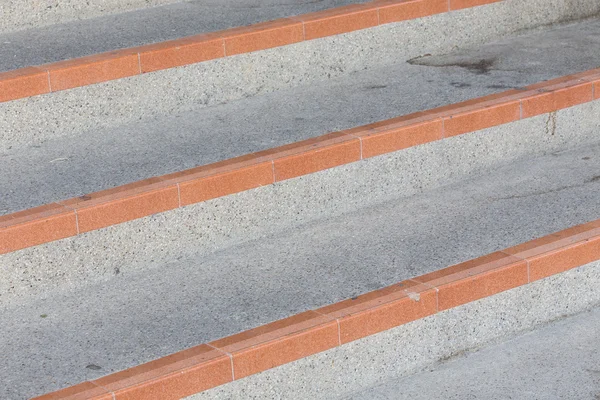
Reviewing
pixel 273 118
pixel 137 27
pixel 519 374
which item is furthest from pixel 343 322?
pixel 137 27

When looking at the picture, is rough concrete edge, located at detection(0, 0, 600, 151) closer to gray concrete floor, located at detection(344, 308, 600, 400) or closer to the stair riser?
the stair riser

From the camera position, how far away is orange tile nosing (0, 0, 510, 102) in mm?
3201

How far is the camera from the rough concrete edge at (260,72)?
10.6 feet

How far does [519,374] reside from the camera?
2.62 metres

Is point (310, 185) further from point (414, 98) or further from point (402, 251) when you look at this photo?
point (414, 98)

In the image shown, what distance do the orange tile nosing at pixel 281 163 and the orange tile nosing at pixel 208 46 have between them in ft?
1.94

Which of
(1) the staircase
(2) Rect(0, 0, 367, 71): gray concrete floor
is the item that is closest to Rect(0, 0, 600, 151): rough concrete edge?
(1) the staircase

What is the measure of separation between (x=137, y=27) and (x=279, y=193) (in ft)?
3.78

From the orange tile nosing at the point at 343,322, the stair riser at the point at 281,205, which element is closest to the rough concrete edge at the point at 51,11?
the stair riser at the point at 281,205

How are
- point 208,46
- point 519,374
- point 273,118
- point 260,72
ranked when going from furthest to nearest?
point 260,72, point 208,46, point 273,118, point 519,374

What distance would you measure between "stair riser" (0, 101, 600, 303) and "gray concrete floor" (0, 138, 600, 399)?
0.13 ft

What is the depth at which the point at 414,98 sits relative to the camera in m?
3.55

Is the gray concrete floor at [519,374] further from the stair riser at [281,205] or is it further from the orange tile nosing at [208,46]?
the orange tile nosing at [208,46]

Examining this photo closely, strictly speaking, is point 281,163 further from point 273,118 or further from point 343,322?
point 343,322
